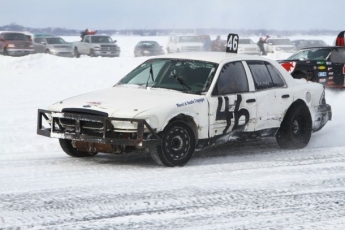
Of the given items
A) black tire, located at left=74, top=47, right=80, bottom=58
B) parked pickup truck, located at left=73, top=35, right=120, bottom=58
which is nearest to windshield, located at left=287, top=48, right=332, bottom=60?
parked pickup truck, located at left=73, top=35, right=120, bottom=58

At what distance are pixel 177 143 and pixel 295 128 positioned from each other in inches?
93.7

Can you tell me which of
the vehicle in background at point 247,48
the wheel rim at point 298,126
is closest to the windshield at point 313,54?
the wheel rim at point 298,126

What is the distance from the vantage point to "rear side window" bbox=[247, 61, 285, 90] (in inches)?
371

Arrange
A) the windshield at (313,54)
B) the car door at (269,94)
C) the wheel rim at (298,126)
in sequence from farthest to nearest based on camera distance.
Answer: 1. the windshield at (313,54)
2. the wheel rim at (298,126)
3. the car door at (269,94)

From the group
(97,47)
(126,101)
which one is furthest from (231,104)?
(97,47)

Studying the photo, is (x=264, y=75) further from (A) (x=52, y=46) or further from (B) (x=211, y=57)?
(A) (x=52, y=46)

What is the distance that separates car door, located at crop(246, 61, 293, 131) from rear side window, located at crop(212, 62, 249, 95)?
0.61 feet

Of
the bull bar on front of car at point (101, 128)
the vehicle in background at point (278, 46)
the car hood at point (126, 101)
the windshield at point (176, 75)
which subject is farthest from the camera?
the vehicle in background at point (278, 46)

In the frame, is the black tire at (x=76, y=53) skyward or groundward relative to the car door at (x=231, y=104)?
skyward

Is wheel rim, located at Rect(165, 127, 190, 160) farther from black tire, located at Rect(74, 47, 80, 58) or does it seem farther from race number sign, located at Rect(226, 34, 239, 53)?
black tire, located at Rect(74, 47, 80, 58)

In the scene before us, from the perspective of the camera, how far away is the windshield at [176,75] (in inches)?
345

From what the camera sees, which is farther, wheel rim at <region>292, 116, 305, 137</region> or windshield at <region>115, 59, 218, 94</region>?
wheel rim at <region>292, 116, 305, 137</region>

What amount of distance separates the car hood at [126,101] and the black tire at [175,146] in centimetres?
29

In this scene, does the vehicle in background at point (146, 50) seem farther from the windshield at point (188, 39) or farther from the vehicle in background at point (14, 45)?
the vehicle in background at point (14, 45)
